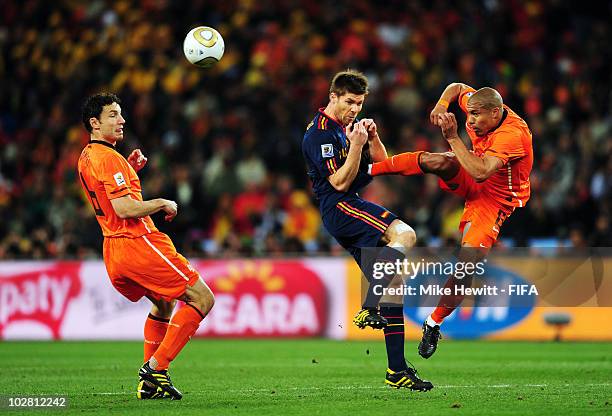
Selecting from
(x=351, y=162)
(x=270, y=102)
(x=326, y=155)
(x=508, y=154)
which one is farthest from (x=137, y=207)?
(x=270, y=102)

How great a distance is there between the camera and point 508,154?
31.0 feet

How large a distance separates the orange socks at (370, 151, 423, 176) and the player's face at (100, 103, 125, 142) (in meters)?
2.24

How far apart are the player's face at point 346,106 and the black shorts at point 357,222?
68 centimetres

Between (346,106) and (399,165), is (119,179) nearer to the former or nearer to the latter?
(346,106)

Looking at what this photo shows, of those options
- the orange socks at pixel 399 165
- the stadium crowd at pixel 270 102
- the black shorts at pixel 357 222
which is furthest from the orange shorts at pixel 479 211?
the stadium crowd at pixel 270 102

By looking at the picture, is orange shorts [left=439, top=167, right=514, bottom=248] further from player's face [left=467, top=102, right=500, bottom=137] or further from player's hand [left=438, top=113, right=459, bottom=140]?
player's hand [left=438, top=113, right=459, bottom=140]

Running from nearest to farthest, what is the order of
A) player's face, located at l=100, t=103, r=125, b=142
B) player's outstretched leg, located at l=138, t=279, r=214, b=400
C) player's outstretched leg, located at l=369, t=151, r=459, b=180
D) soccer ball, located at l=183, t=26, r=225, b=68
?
player's outstretched leg, located at l=138, t=279, r=214, b=400
player's face, located at l=100, t=103, r=125, b=142
player's outstretched leg, located at l=369, t=151, r=459, b=180
soccer ball, located at l=183, t=26, r=225, b=68

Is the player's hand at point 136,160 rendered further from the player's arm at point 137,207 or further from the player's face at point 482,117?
the player's face at point 482,117

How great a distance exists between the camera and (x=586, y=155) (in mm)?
16938

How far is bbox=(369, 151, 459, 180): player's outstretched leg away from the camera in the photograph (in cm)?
955

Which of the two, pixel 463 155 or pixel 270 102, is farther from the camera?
pixel 270 102

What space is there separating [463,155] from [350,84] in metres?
1.15

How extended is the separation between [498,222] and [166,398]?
11.3 ft

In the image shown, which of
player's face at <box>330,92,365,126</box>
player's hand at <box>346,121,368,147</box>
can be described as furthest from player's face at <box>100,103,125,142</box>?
Answer: player's hand at <box>346,121,368,147</box>
